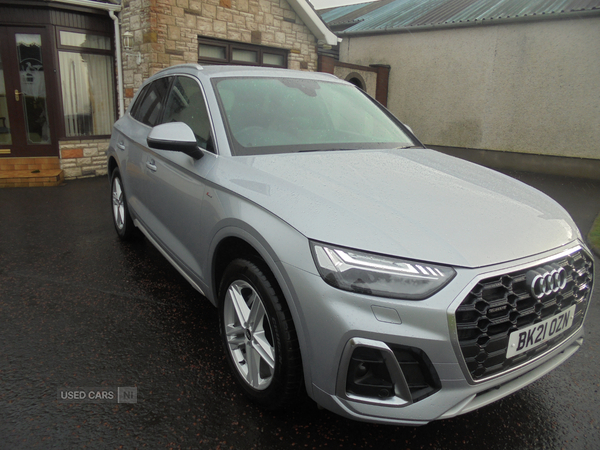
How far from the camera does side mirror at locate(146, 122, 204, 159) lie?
106 inches

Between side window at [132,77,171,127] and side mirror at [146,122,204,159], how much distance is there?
3.84 feet

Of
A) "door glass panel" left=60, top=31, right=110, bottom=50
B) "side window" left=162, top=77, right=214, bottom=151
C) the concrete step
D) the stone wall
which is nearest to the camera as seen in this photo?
"side window" left=162, top=77, right=214, bottom=151

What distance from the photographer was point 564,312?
6.79 ft

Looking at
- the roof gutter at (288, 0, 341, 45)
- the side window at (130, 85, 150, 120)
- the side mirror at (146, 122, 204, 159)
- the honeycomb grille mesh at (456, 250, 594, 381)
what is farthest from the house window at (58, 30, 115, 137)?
the honeycomb grille mesh at (456, 250, 594, 381)

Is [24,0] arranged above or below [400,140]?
above

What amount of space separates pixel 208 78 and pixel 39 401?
2223mm

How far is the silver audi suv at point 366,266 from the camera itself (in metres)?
1.77

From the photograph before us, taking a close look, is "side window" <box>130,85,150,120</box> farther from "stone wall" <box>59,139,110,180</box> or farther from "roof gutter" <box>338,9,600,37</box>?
"roof gutter" <box>338,9,600,37</box>

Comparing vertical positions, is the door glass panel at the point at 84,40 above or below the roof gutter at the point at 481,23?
below

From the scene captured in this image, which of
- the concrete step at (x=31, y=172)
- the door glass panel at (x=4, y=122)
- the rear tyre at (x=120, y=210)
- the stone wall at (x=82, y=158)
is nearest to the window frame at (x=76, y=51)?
the stone wall at (x=82, y=158)

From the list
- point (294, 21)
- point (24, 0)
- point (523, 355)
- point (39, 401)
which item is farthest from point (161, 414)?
point (294, 21)

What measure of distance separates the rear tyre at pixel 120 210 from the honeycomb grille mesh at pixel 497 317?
3.73 meters

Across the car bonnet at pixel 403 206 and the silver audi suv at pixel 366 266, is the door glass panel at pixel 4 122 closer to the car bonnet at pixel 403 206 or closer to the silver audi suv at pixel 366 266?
the silver audi suv at pixel 366 266

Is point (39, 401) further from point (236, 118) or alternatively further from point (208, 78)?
point (208, 78)
